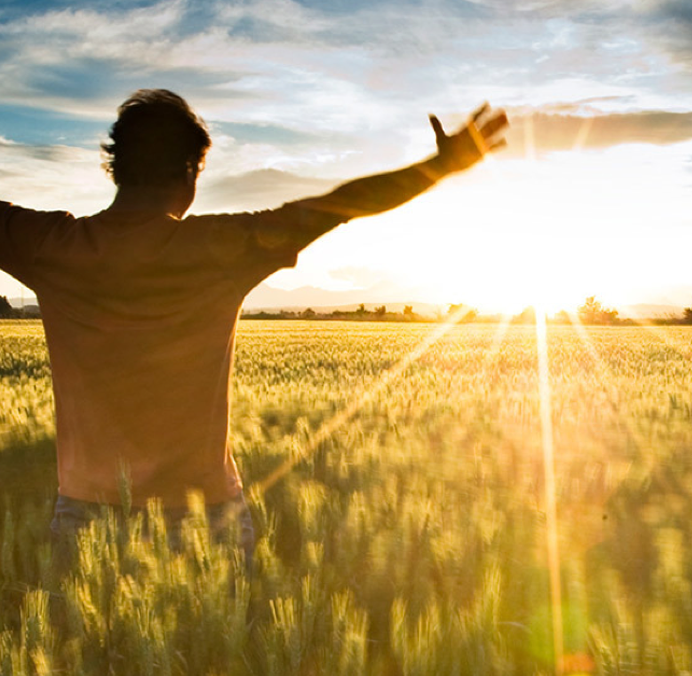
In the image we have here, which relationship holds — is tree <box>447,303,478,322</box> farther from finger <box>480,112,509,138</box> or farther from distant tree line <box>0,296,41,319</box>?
finger <box>480,112,509,138</box>

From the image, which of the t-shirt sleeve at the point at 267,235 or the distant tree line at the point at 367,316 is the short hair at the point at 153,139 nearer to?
the t-shirt sleeve at the point at 267,235

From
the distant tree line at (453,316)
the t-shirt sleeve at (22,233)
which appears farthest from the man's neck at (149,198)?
the distant tree line at (453,316)

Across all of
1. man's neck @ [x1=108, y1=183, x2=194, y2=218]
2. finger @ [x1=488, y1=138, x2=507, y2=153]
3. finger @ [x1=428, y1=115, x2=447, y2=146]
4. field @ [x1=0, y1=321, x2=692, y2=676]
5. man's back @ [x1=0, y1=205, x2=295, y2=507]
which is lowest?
field @ [x1=0, y1=321, x2=692, y2=676]

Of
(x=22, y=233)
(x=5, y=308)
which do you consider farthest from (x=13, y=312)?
(x=22, y=233)

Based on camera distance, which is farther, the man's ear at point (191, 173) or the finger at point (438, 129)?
the man's ear at point (191, 173)

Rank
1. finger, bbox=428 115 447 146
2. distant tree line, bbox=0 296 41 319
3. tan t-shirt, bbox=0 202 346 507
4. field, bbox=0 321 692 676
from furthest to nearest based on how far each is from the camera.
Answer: distant tree line, bbox=0 296 41 319 → tan t-shirt, bbox=0 202 346 507 → finger, bbox=428 115 447 146 → field, bbox=0 321 692 676

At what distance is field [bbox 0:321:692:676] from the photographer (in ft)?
5.61

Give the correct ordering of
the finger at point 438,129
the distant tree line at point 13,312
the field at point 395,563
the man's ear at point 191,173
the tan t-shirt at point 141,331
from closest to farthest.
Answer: the field at point 395,563 < the finger at point 438,129 < the tan t-shirt at point 141,331 < the man's ear at point 191,173 < the distant tree line at point 13,312

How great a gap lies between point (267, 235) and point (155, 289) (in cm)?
40

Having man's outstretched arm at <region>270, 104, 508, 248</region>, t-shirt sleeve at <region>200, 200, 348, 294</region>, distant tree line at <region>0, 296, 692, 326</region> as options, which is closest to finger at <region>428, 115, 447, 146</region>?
man's outstretched arm at <region>270, 104, 508, 248</region>

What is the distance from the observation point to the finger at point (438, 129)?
222 centimetres

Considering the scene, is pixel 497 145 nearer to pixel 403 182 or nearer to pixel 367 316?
pixel 403 182

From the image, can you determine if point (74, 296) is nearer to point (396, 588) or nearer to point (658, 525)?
point (396, 588)

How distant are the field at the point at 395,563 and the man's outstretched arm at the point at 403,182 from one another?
34.7 inches
